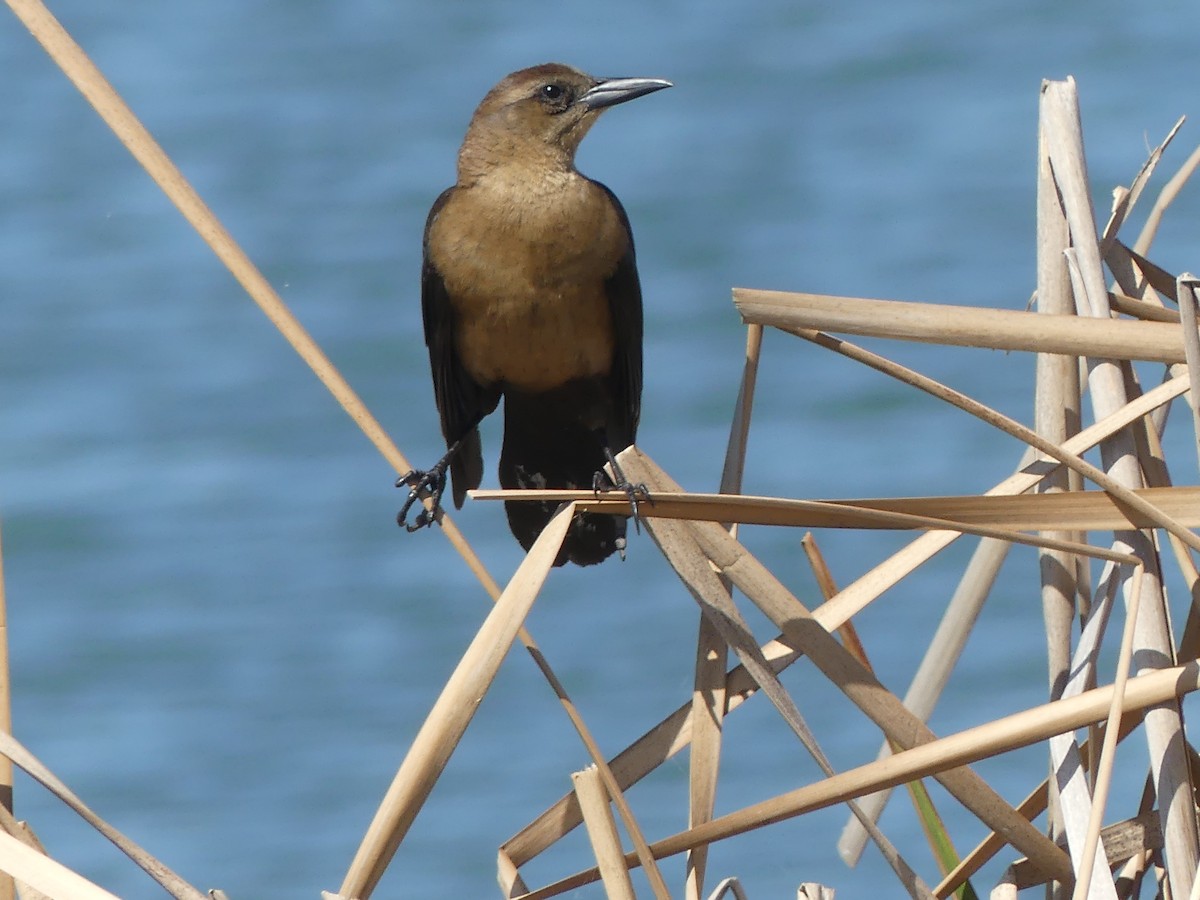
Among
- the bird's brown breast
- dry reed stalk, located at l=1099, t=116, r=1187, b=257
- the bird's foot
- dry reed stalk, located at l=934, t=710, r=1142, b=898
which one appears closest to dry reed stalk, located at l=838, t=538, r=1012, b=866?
dry reed stalk, located at l=934, t=710, r=1142, b=898

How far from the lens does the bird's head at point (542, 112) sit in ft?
13.3

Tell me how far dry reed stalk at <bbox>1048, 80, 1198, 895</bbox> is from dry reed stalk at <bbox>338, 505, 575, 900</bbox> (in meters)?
0.84

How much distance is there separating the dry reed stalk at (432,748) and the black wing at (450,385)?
5.78 feet

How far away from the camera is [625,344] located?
161 inches

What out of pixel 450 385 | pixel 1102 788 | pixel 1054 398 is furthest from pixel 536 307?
pixel 1102 788

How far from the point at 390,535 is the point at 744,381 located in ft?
26.2

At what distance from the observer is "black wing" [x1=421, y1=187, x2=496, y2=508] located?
4.07 metres

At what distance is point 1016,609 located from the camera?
10461mm

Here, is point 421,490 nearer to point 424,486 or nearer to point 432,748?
point 424,486

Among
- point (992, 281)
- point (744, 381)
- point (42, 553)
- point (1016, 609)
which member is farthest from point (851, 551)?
point (744, 381)

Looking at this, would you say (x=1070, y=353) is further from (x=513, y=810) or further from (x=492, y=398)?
(x=513, y=810)

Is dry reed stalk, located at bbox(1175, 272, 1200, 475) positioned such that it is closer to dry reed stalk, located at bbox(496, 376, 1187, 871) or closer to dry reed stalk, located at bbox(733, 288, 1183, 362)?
dry reed stalk, located at bbox(733, 288, 1183, 362)

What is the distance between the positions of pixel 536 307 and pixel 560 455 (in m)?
0.52

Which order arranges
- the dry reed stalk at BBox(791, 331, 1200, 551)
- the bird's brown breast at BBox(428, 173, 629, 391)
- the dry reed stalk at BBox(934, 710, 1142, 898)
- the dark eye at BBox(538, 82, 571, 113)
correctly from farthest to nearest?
1. the dark eye at BBox(538, 82, 571, 113)
2. the bird's brown breast at BBox(428, 173, 629, 391)
3. the dry reed stalk at BBox(934, 710, 1142, 898)
4. the dry reed stalk at BBox(791, 331, 1200, 551)
